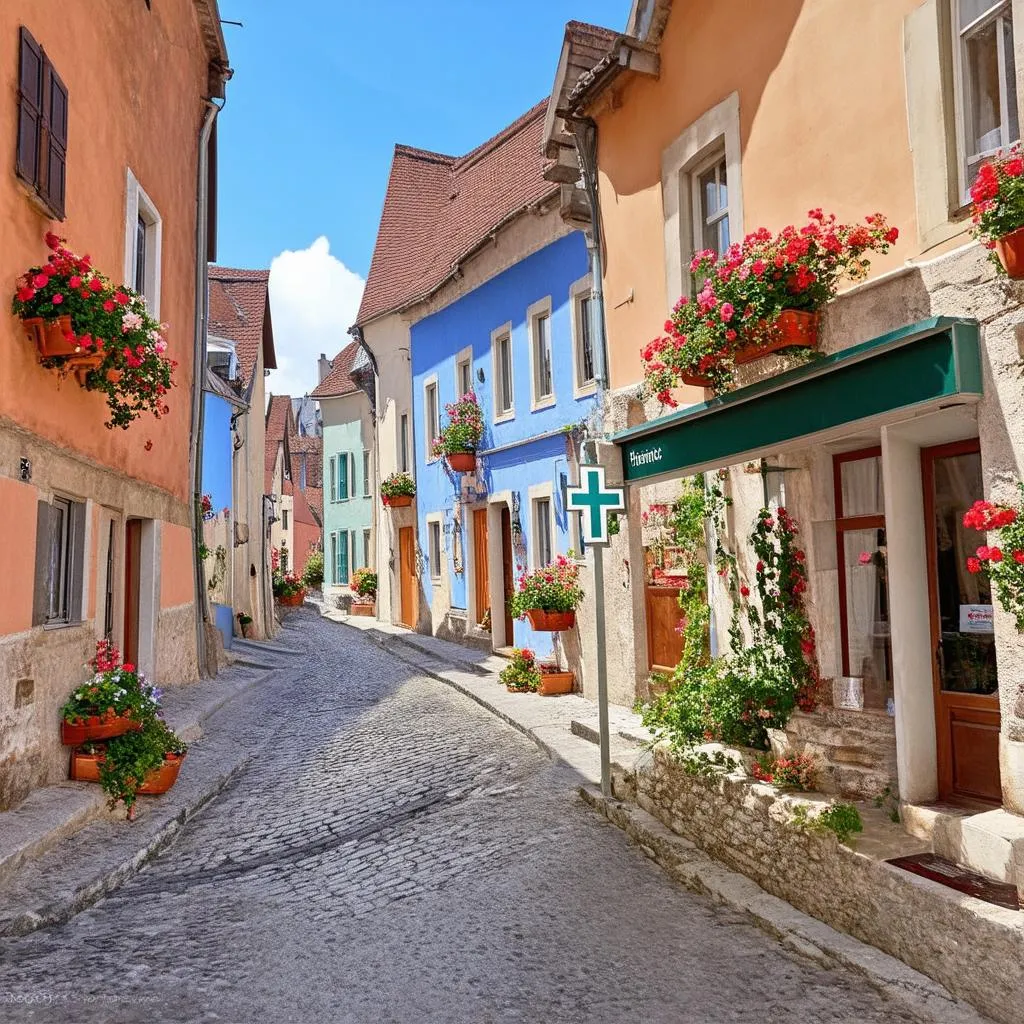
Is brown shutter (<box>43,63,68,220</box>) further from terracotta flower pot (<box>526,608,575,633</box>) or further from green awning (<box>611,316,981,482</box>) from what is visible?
terracotta flower pot (<box>526,608,575,633</box>)

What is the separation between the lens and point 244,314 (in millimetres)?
23625

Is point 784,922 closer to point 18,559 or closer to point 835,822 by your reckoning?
point 835,822

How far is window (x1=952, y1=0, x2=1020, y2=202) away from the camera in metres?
5.27

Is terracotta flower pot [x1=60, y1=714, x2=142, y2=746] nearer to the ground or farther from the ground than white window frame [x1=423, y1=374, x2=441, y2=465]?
nearer to the ground

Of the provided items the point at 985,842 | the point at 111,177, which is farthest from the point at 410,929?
the point at 111,177

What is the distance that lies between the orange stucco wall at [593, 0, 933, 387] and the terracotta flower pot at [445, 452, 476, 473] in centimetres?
673

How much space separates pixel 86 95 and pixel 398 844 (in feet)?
20.6

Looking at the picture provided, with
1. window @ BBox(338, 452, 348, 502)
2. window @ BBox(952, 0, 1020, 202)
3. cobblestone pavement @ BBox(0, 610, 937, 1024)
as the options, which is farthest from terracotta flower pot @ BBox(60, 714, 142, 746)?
window @ BBox(338, 452, 348, 502)

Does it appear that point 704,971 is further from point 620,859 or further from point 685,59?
point 685,59

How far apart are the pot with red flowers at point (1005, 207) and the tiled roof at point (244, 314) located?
18.0 m

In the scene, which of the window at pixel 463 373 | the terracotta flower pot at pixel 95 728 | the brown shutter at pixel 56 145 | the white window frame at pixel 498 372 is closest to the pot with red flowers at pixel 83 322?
the brown shutter at pixel 56 145

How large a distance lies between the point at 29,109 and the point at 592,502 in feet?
15.3

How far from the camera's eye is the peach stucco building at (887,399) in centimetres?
497

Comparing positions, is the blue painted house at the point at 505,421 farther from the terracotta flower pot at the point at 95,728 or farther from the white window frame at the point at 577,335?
the terracotta flower pot at the point at 95,728
